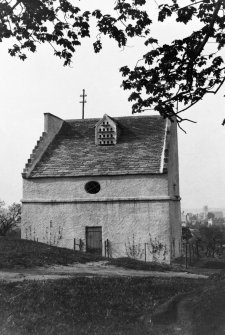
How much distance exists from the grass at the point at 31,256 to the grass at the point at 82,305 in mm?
5354

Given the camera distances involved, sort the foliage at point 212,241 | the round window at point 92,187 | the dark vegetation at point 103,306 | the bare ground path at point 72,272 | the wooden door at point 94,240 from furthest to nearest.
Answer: the foliage at point 212,241, the round window at point 92,187, the wooden door at point 94,240, the bare ground path at point 72,272, the dark vegetation at point 103,306

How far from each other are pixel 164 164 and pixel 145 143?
279cm

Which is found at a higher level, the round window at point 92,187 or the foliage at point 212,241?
the round window at point 92,187

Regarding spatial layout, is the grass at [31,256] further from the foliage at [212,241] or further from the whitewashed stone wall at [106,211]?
the foliage at [212,241]

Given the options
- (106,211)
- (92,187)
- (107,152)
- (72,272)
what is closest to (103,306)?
(72,272)

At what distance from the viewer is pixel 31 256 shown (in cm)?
1831

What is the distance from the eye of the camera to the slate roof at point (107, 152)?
26969mm

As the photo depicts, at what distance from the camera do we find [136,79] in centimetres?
821

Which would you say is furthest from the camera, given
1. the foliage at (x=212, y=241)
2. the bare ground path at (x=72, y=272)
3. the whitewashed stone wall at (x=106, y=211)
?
the foliage at (x=212, y=241)

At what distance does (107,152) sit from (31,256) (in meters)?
11.5

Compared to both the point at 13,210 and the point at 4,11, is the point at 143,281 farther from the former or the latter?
the point at 13,210

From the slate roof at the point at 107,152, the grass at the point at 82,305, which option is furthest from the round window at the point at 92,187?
the grass at the point at 82,305

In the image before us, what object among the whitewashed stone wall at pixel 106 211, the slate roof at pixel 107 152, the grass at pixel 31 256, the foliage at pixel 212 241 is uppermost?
the slate roof at pixel 107 152

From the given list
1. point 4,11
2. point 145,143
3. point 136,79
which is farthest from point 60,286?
point 145,143
